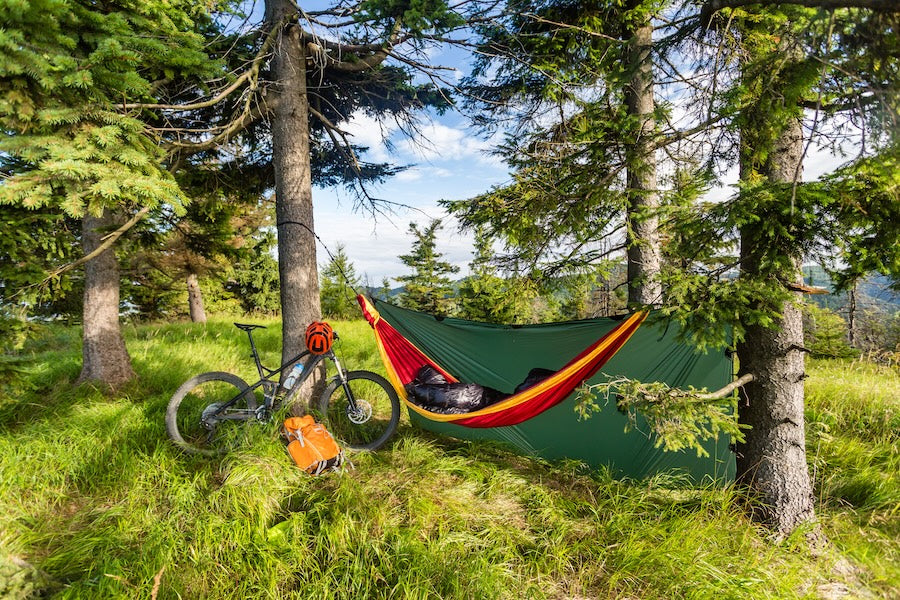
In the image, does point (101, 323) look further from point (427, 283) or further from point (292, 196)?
point (427, 283)

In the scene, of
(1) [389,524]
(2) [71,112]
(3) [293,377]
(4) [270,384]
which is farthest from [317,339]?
(2) [71,112]

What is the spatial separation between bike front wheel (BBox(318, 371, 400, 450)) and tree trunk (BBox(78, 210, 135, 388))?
1.95 metres

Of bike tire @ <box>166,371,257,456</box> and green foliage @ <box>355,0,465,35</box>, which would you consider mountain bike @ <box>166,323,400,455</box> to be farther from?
green foliage @ <box>355,0,465,35</box>

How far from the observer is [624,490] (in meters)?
2.09

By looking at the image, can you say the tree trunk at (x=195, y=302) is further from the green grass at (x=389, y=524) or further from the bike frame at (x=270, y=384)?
the bike frame at (x=270, y=384)

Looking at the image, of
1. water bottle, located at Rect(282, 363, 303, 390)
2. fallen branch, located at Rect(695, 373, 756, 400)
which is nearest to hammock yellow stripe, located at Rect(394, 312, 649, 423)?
fallen branch, located at Rect(695, 373, 756, 400)

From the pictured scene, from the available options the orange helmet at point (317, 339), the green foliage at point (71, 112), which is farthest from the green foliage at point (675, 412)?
the green foliage at point (71, 112)

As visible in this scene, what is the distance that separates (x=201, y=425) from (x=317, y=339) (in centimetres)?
91

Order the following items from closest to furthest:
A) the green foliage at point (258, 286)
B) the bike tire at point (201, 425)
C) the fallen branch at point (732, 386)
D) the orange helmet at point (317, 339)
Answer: the fallen branch at point (732, 386), the bike tire at point (201, 425), the orange helmet at point (317, 339), the green foliage at point (258, 286)

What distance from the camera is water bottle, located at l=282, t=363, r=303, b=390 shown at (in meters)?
2.44

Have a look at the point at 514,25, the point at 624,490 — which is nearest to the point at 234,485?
the point at 624,490

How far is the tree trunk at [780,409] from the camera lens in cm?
175

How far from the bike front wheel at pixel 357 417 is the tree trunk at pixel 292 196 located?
287 mm

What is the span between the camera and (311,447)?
6.61ft
